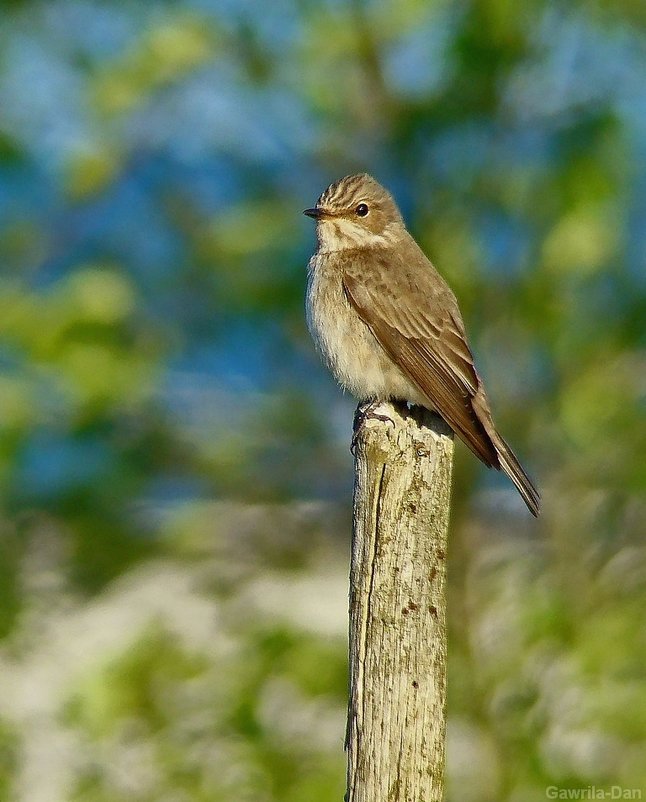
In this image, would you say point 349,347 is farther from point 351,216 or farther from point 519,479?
point 519,479

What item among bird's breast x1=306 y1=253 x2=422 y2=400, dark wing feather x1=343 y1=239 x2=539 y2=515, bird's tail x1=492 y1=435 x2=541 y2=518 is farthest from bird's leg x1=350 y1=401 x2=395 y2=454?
bird's tail x1=492 y1=435 x2=541 y2=518

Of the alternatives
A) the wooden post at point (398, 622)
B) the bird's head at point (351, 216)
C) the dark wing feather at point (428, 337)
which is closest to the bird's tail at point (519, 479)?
the dark wing feather at point (428, 337)

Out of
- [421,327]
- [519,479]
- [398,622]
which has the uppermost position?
[421,327]

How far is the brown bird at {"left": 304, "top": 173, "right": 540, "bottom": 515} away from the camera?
585cm

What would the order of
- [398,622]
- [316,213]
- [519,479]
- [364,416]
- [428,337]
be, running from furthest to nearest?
[316,213] < [428,337] < [519,479] < [364,416] < [398,622]

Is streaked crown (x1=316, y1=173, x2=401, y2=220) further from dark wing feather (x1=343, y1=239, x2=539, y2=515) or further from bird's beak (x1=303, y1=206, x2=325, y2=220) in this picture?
dark wing feather (x1=343, y1=239, x2=539, y2=515)

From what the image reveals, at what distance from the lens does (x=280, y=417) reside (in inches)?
316

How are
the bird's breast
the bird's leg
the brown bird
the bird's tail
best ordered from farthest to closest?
the bird's breast, the brown bird, the bird's tail, the bird's leg

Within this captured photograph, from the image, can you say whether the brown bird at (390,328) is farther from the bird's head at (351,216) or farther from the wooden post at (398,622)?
the wooden post at (398,622)

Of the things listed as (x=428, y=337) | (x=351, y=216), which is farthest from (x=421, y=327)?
(x=351, y=216)

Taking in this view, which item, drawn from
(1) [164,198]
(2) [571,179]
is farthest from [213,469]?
(2) [571,179]

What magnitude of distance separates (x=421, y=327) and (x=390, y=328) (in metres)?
0.16

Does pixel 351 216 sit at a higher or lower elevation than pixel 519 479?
higher

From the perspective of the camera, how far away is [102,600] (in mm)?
8031
